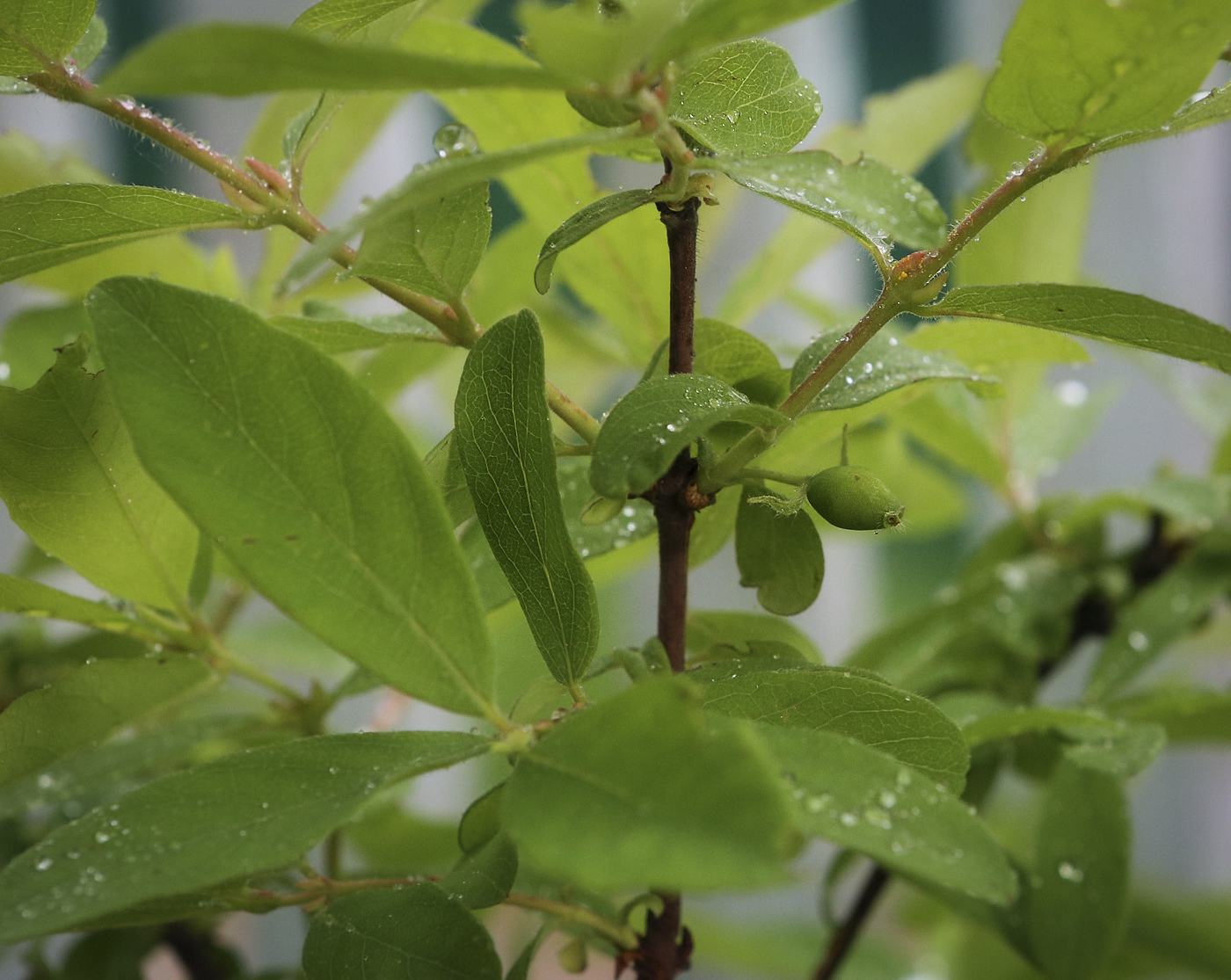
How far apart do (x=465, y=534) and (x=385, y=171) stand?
1021 mm

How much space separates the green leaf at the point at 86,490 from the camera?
1.17 feet

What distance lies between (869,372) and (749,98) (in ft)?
0.33

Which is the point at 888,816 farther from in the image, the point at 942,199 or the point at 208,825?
the point at 942,199

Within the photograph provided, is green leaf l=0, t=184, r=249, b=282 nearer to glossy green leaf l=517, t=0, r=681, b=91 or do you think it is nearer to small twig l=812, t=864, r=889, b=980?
glossy green leaf l=517, t=0, r=681, b=91

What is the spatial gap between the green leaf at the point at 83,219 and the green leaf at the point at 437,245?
2.3 inches

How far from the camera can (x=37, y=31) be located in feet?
1.05

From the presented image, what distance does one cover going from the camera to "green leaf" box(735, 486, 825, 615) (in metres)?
0.35

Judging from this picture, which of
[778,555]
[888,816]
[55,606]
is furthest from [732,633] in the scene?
[55,606]

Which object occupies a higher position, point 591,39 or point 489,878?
point 591,39

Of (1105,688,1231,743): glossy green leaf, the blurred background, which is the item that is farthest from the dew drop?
the blurred background

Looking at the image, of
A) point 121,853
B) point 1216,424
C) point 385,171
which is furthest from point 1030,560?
point 385,171

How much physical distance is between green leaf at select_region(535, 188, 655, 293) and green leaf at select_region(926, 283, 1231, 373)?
0.31 feet

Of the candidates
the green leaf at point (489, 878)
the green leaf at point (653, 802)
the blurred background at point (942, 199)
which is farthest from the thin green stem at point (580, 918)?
the blurred background at point (942, 199)

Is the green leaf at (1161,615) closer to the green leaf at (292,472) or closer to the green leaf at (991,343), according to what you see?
the green leaf at (991,343)
